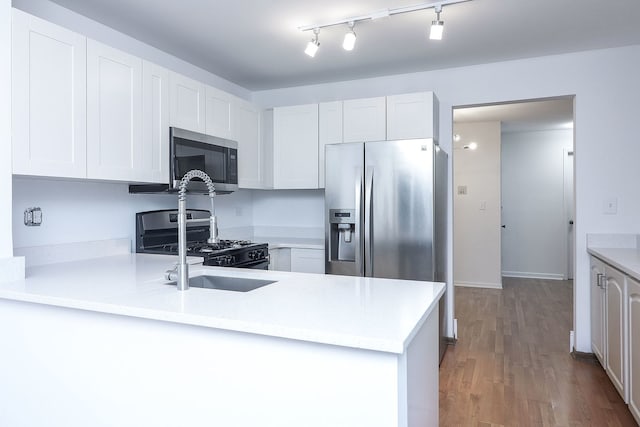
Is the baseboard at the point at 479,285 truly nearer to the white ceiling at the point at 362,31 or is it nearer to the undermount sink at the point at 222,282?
the white ceiling at the point at 362,31

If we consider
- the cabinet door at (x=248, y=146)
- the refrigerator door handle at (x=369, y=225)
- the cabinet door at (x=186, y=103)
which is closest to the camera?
the cabinet door at (x=186, y=103)

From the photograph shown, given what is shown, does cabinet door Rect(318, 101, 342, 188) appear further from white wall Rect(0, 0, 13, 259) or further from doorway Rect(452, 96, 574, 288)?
doorway Rect(452, 96, 574, 288)

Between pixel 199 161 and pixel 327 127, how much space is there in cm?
120

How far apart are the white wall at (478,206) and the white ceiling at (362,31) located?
8.84 feet

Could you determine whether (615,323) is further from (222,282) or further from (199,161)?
(199,161)

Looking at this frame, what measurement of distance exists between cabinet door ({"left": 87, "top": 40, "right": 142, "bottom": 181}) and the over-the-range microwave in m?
0.28

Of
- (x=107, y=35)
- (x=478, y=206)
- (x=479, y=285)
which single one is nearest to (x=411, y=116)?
(x=107, y=35)

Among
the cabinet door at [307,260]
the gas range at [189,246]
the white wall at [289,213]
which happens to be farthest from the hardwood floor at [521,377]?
the white wall at [289,213]

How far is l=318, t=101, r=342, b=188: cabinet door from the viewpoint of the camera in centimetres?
359

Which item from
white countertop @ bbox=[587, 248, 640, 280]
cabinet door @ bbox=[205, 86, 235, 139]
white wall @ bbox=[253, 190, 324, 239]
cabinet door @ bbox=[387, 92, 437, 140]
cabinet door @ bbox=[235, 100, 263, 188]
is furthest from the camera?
white wall @ bbox=[253, 190, 324, 239]

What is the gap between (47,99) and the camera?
1.98 metres

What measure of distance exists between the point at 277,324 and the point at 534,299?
193 inches

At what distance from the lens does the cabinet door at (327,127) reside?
3590 mm

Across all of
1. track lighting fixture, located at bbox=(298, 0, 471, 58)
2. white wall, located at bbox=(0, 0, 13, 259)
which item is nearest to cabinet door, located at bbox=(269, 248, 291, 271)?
track lighting fixture, located at bbox=(298, 0, 471, 58)
